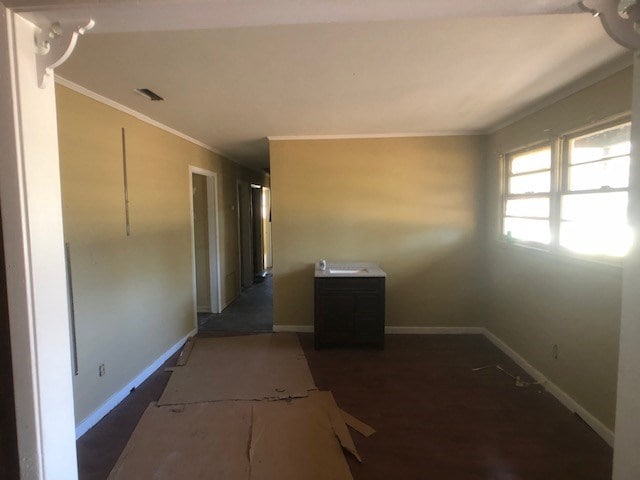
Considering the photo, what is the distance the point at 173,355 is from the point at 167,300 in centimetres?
58

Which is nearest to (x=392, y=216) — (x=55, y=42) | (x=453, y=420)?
(x=453, y=420)

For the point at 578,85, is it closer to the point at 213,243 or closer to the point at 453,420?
the point at 453,420

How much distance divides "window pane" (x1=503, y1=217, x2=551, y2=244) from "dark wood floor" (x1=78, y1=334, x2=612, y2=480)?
3.99 ft

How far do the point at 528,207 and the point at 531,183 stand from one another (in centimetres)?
22

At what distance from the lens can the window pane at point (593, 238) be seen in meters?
2.14

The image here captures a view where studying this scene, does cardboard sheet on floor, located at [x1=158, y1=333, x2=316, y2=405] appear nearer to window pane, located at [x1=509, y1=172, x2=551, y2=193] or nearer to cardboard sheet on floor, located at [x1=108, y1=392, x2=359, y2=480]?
cardboard sheet on floor, located at [x1=108, y1=392, x2=359, y2=480]

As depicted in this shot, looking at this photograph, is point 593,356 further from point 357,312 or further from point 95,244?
point 95,244

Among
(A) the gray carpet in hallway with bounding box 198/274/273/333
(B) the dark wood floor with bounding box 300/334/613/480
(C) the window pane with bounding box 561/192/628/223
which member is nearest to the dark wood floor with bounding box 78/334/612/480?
(B) the dark wood floor with bounding box 300/334/613/480

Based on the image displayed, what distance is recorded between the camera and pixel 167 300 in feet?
11.6

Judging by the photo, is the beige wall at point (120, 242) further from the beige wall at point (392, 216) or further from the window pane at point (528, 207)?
the window pane at point (528, 207)

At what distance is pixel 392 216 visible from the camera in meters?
4.03

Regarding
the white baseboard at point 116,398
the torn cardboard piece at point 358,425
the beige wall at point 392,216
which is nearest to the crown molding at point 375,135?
the beige wall at point 392,216

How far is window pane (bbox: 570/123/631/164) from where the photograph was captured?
211cm

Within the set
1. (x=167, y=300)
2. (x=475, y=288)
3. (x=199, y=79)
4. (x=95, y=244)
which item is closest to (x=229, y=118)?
(x=199, y=79)
